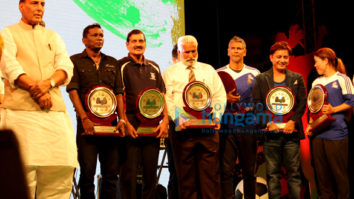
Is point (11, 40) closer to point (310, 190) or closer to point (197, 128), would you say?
point (197, 128)

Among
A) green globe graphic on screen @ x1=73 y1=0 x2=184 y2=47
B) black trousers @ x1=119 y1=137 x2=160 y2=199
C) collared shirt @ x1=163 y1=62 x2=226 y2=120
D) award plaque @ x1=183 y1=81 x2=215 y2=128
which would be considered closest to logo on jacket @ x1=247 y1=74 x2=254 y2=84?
collared shirt @ x1=163 y1=62 x2=226 y2=120

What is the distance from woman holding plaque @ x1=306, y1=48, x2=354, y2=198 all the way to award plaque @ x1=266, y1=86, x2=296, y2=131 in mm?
433

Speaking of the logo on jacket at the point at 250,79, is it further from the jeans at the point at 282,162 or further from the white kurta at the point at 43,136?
the white kurta at the point at 43,136

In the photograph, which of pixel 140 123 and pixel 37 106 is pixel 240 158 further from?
pixel 37 106

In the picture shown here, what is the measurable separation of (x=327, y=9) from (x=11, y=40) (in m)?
5.06

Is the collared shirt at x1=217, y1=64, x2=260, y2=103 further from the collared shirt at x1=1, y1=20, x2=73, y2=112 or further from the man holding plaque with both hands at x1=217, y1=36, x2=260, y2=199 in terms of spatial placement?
the collared shirt at x1=1, y1=20, x2=73, y2=112

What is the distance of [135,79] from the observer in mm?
4305

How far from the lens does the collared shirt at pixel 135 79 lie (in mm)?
4254

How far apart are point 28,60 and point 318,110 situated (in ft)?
11.1

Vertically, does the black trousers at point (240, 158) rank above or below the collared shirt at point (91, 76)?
below

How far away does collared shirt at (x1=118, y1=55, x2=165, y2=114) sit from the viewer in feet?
14.0

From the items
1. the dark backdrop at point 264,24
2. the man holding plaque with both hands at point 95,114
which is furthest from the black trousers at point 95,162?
the dark backdrop at point 264,24

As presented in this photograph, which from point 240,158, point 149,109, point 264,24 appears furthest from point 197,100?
point 264,24

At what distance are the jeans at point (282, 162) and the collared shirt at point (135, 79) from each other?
4.69ft
